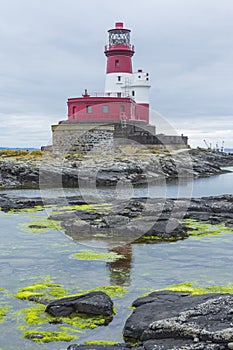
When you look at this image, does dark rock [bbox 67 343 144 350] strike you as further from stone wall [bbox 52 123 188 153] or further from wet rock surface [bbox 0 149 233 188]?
stone wall [bbox 52 123 188 153]

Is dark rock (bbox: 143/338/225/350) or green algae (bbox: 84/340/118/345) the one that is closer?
dark rock (bbox: 143/338/225/350)

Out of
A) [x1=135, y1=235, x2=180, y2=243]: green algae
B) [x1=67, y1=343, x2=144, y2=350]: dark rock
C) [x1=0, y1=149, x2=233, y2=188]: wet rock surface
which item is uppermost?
[x1=0, y1=149, x2=233, y2=188]: wet rock surface

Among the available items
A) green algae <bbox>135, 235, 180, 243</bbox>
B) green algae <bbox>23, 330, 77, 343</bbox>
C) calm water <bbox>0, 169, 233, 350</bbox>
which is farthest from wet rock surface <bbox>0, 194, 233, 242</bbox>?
green algae <bbox>23, 330, 77, 343</bbox>

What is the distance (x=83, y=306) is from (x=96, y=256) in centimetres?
485

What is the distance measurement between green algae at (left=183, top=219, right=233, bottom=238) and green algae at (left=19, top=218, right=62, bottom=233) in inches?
207

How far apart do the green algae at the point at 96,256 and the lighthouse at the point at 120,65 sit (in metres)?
43.4

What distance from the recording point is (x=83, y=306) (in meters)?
9.52

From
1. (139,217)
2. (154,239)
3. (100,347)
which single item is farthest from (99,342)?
(139,217)

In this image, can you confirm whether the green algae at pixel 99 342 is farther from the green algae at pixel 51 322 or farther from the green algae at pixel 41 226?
the green algae at pixel 41 226

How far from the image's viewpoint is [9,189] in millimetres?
35188

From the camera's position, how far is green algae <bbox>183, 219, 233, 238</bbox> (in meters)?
17.6

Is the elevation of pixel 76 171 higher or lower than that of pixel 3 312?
higher

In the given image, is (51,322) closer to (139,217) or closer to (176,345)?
(176,345)

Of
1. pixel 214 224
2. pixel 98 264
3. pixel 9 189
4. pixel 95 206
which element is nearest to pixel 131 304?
pixel 98 264
